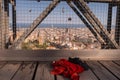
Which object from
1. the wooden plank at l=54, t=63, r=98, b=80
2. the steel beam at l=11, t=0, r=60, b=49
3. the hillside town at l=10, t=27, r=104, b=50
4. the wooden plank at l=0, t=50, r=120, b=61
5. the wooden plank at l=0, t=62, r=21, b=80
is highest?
the steel beam at l=11, t=0, r=60, b=49

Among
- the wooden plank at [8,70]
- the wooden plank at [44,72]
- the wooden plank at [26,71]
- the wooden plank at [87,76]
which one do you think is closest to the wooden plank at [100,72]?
the wooden plank at [87,76]

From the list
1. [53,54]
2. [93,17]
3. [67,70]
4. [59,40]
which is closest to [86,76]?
[67,70]

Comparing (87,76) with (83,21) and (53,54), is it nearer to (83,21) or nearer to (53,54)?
(53,54)

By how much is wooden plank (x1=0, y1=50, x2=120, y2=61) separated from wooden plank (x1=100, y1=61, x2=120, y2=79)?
0.19 m

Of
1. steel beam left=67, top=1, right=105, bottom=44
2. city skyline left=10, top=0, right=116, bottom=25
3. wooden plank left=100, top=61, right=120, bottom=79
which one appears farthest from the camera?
steel beam left=67, top=1, right=105, bottom=44

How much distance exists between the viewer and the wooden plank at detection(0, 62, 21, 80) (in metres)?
2.32

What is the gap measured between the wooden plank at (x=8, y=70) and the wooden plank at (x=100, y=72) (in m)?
0.97

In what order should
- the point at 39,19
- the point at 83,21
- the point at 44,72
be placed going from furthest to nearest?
the point at 83,21 < the point at 39,19 < the point at 44,72

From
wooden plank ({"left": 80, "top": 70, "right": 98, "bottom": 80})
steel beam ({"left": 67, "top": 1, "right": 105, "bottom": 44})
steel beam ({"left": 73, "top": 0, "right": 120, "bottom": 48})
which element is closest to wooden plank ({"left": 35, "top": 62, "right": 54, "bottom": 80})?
wooden plank ({"left": 80, "top": 70, "right": 98, "bottom": 80})

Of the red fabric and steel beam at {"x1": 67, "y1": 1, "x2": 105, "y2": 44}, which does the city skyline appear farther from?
the red fabric

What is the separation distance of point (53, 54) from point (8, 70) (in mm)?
813

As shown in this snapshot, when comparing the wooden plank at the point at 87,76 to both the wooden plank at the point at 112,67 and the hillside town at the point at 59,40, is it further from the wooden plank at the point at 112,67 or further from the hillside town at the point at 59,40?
the hillside town at the point at 59,40

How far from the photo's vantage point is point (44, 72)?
8.25 feet

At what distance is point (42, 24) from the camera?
3.17 m
